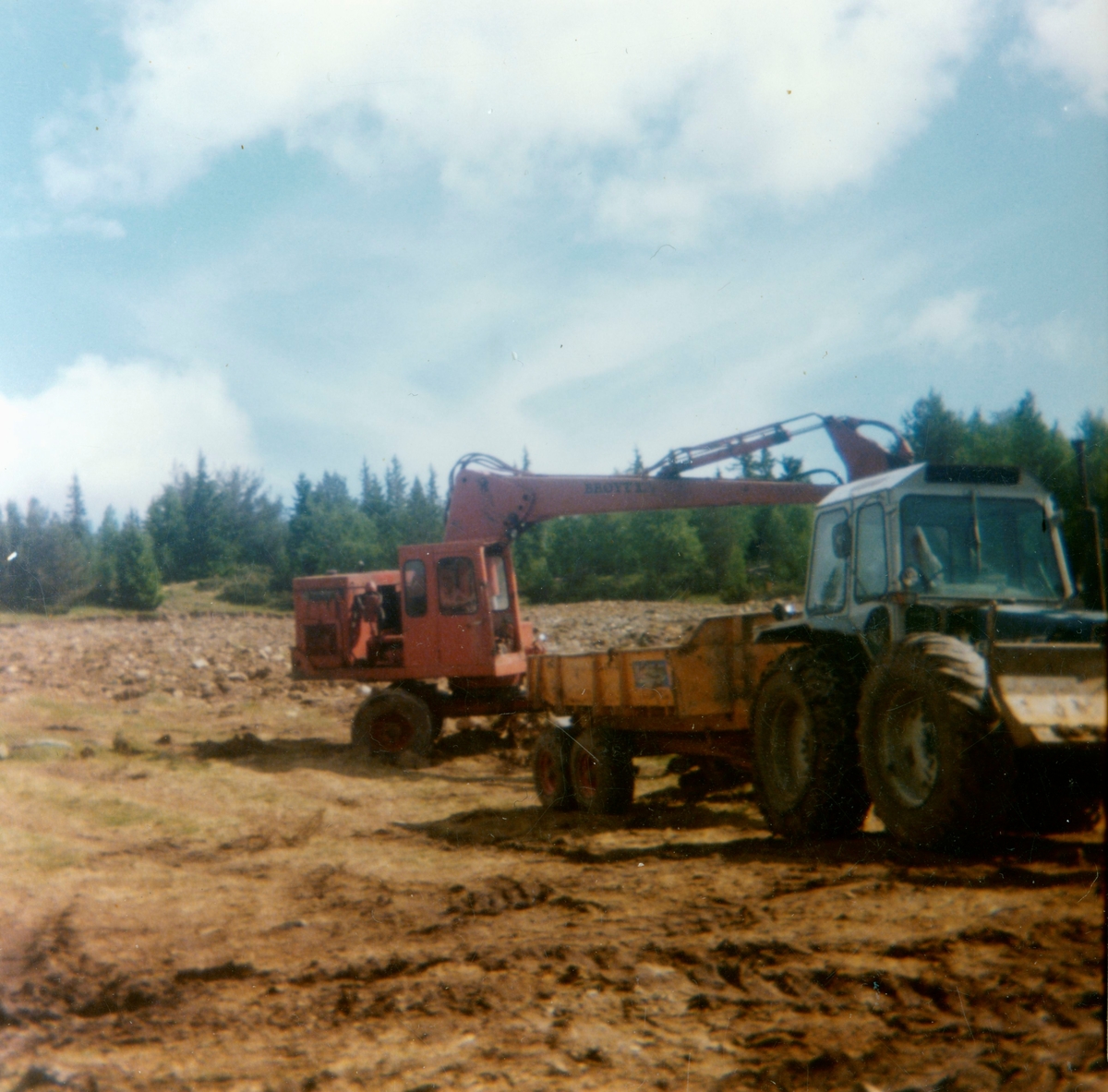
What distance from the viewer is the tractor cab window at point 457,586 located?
12625mm

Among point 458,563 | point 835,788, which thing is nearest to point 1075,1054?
point 835,788

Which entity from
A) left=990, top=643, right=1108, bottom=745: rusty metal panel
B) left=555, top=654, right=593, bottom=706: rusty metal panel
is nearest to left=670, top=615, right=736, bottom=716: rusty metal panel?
left=555, top=654, right=593, bottom=706: rusty metal panel

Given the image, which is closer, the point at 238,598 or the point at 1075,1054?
the point at 1075,1054

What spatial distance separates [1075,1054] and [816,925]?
1539 millimetres

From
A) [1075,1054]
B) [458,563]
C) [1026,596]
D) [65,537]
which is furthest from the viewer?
[65,537]

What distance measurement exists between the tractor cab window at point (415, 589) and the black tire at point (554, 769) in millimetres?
3387

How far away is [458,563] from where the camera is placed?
41.5 ft

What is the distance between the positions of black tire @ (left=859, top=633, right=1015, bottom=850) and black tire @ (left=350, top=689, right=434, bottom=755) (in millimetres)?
8487

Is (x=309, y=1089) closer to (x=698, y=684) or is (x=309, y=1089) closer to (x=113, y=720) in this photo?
(x=698, y=684)

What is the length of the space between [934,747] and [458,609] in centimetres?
847

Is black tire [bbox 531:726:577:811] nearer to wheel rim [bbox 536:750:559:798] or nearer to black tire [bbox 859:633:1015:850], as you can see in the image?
wheel rim [bbox 536:750:559:798]

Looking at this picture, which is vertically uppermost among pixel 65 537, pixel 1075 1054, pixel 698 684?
pixel 65 537

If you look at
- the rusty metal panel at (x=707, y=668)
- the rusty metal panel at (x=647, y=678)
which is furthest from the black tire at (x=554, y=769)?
the rusty metal panel at (x=707, y=668)

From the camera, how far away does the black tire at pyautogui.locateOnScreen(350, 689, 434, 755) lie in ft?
42.8
